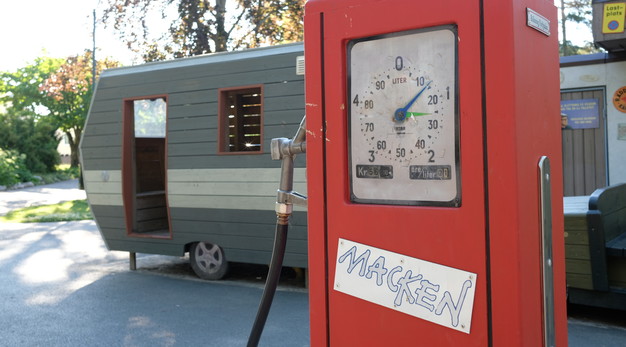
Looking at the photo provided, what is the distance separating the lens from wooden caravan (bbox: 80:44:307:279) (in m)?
6.88

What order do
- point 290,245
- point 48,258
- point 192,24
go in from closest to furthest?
point 290,245 → point 48,258 → point 192,24

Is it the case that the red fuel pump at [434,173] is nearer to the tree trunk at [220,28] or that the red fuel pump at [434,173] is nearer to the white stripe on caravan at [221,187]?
the white stripe on caravan at [221,187]

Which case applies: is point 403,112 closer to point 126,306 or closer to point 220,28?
point 126,306

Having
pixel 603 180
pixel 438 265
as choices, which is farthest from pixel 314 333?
pixel 603 180

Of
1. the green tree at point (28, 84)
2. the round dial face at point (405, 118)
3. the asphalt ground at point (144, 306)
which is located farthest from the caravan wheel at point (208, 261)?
the green tree at point (28, 84)

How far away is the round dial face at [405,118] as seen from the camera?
1848 mm

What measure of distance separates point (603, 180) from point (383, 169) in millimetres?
6776

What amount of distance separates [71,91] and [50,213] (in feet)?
52.6

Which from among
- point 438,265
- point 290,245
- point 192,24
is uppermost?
point 192,24

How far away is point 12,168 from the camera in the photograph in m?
28.0

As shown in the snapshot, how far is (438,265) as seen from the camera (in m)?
1.86

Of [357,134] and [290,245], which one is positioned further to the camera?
[290,245]

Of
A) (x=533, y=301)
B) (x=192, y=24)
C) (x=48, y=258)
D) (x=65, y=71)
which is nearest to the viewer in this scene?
(x=533, y=301)

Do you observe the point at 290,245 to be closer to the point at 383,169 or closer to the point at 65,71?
the point at 383,169
